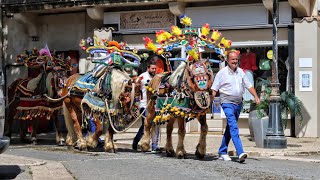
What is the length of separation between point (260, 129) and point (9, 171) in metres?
6.50

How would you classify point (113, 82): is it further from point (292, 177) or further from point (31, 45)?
point (31, 45)

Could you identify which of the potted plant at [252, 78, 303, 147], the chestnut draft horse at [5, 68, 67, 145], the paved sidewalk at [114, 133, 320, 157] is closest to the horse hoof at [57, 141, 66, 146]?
the chestnut draft horse at [5, 68, 67, 145]

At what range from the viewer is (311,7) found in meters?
18.1

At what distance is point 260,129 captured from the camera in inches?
588

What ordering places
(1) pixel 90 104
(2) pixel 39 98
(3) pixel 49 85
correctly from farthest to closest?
(2) pixel 39 98 < (3) pixel 49 85 < (1) pixel 90 104

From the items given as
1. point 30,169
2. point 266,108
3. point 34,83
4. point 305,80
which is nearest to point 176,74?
Answer: point 30,169

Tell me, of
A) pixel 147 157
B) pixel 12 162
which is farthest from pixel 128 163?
pixel 12 162

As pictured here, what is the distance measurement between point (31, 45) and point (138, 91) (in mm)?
8653

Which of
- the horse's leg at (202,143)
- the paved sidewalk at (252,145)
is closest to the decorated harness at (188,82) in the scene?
the horse's leg at (202,143)

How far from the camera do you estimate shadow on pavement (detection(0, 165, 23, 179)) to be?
32.5 feet

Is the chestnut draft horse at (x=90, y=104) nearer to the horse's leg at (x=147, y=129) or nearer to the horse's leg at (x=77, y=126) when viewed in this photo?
the horse's leg at (x=77, y=126)

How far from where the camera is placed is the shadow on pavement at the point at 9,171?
9.91 metres

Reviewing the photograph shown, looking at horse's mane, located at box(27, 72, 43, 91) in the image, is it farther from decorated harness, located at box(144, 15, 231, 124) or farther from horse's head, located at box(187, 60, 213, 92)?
horse's head, located at box(187, 60, 213, 92)

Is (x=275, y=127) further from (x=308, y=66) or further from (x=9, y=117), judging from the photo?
(x=9, y=117)
